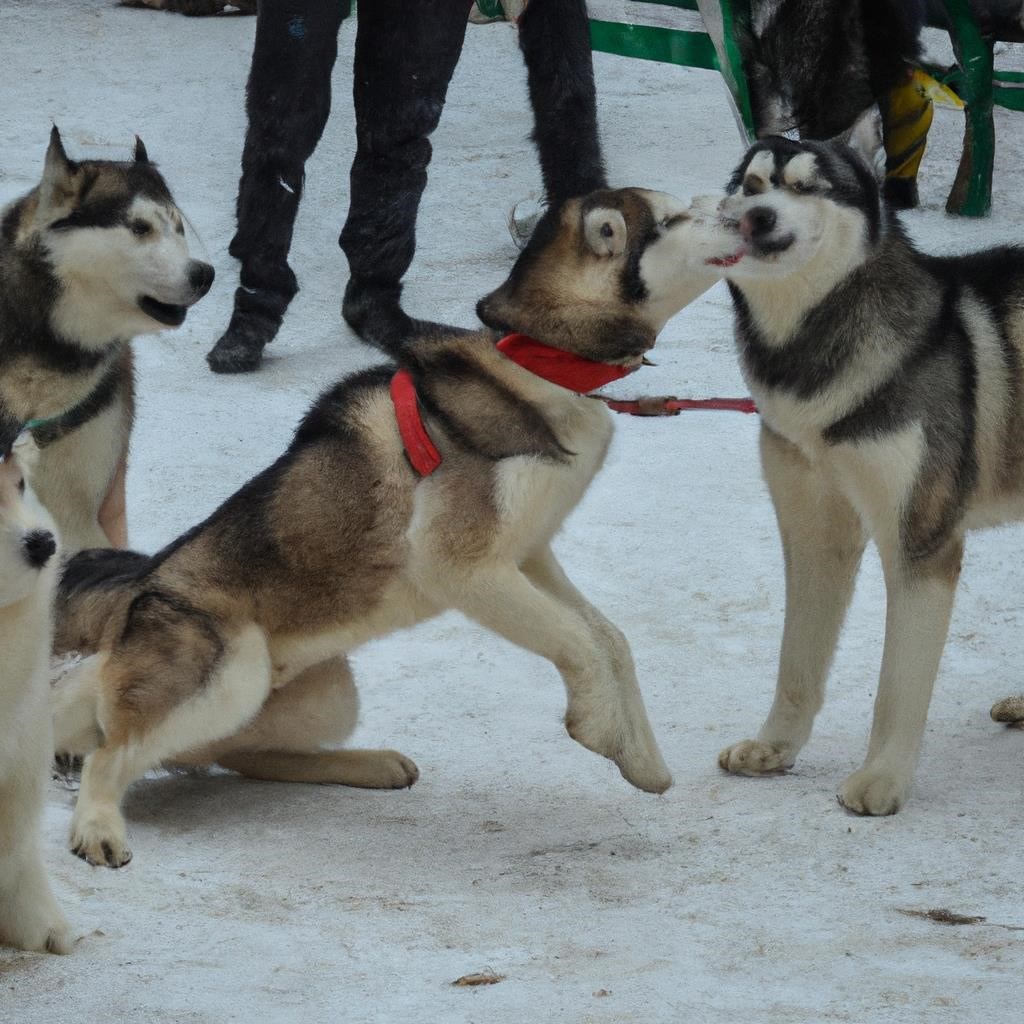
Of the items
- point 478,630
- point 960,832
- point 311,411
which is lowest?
point 478,630

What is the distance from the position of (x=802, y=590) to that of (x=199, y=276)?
190 cm

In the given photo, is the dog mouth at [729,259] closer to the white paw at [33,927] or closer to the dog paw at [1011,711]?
the dog paw at [1011,711]

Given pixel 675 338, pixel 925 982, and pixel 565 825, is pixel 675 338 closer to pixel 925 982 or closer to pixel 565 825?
pixel 565 825

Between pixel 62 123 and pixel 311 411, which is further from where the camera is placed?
pixel 62 123

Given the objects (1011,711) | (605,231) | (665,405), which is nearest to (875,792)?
(1011,711)

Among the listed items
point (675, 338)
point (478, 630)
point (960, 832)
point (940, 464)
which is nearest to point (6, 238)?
point (478, 630)

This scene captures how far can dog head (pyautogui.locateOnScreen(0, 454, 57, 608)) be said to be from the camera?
7.84 ft

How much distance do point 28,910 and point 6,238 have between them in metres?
2.36

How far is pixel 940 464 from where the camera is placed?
3.60 metres

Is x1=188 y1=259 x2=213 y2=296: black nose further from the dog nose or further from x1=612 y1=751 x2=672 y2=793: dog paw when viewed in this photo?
x1=612 y1=751 x2=672 y2=793: dog paw

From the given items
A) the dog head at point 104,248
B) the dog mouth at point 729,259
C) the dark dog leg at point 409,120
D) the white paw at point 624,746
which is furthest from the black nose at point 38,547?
the dark dog leg at point 409,120

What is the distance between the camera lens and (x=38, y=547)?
2404mm

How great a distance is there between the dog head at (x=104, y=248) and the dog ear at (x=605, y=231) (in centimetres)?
139

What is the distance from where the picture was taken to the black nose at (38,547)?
7.86 ft
